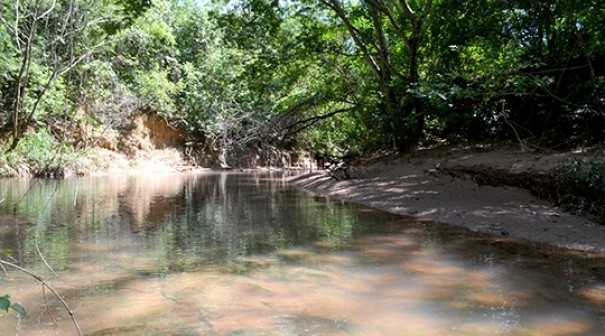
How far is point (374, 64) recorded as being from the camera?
13133mm

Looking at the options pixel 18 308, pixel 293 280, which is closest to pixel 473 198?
pixel 293 280

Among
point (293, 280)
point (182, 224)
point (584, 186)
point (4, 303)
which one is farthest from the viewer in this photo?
point (182, 224)

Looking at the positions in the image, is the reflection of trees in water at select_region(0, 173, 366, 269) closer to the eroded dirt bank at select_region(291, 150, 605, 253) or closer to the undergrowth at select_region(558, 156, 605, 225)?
the eroded dirt bank at select_region(291, 150, 605, 253)

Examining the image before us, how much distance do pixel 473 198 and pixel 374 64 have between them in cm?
658

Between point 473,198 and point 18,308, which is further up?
point 18,308

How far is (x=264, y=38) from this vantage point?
13.6m

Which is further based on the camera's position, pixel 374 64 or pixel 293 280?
pixel 374 64

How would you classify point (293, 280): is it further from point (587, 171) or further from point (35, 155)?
point (35, 155)

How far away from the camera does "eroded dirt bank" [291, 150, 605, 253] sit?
18.6 ft

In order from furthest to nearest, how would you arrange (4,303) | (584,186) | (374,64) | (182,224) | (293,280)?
1. (374,64)
2. (182,224)
3. (584,186)
4. (293,280)
5. (4,303)

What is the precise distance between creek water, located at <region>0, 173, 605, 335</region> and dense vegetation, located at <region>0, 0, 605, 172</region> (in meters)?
1.27

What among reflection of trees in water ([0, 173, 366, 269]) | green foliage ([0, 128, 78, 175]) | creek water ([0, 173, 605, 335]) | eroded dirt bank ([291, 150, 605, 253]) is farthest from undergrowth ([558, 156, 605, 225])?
green foliage ([0, 128, 78, 175])

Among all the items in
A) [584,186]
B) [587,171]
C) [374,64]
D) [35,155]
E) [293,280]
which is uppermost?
[374,64]

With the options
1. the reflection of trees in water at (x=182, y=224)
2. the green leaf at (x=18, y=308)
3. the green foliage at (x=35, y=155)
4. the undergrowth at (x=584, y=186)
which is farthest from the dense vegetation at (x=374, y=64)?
the green leaf at (x=18, y=308)
